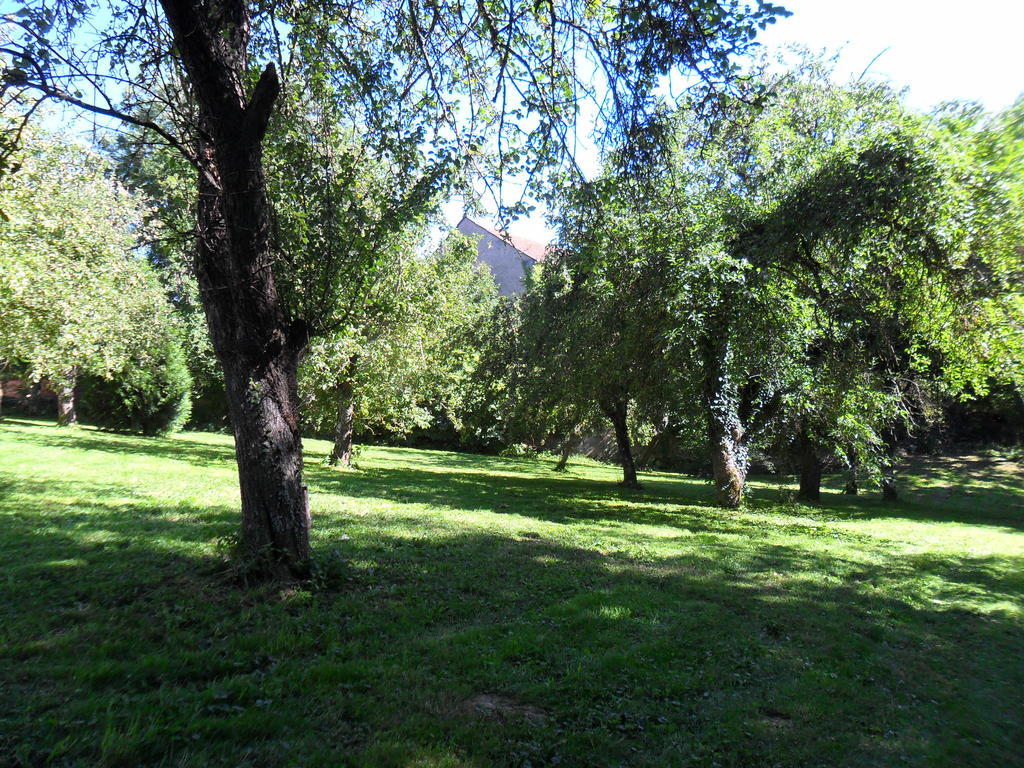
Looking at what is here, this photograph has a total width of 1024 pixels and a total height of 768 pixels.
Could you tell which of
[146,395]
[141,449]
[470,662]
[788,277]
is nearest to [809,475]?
[788,277]

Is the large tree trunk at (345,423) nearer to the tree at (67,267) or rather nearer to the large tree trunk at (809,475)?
the tree at (67,267)

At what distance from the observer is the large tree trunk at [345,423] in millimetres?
16594

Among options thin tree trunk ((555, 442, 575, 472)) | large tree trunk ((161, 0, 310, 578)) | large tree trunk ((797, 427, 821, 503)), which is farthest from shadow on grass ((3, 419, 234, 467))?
large tree trunk ((797, 427, 821, 503))

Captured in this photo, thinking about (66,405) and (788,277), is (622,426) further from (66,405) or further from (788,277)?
(66,405)

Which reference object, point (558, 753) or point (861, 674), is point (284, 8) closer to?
point (558, 753)

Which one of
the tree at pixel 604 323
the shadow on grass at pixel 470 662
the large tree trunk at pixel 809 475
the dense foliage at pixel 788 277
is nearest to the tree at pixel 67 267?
the tree at pixel 604 323

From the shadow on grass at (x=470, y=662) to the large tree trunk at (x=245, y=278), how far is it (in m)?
0.71

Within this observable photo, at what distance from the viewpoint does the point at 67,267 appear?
1490cm

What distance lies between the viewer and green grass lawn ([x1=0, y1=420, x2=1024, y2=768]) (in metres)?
3.04

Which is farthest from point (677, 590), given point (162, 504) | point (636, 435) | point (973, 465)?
point (973, 465)

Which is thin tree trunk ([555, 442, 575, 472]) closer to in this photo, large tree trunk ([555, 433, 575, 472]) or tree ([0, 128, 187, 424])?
large tree trunk ([555, 433, 575, 472])

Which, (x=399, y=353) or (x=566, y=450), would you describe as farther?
(x=566, y=450)

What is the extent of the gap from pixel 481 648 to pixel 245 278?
3483 mm

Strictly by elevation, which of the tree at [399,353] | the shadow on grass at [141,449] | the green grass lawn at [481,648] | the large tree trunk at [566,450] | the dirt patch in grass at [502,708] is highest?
the tree at [399,353]
